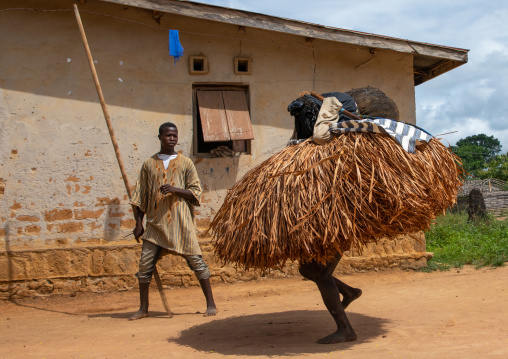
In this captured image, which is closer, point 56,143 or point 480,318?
point 480,318

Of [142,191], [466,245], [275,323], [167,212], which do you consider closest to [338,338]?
[275,323]

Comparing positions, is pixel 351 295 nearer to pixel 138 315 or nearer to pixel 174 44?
pixel 138 315

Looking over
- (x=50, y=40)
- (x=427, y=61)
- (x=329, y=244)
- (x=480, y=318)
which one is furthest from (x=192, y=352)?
(x=427, y=61)

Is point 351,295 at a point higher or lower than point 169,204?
lower

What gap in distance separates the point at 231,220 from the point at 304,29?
432cm

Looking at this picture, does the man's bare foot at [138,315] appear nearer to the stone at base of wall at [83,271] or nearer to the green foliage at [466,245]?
the stone at base of wall at [83,271]

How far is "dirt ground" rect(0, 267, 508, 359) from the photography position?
149 inches

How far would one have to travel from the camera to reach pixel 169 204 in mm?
5352

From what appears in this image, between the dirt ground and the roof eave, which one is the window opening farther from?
the dirt ground

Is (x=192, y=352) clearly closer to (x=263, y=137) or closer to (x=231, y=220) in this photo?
(x=231, y=220)

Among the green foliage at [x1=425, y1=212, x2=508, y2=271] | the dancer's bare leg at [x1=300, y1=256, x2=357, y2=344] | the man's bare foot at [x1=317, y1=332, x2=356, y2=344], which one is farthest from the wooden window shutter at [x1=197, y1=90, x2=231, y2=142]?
the man's bare foot at [x1=317, y1=332, x2=356, y2=344]

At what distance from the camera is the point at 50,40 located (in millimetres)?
7000

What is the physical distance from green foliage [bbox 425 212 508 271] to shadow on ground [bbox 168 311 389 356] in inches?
93.7

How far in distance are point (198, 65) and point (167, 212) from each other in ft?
9.57
